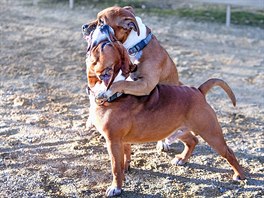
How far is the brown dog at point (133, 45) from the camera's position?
4117mm

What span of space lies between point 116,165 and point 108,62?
79 centimetres

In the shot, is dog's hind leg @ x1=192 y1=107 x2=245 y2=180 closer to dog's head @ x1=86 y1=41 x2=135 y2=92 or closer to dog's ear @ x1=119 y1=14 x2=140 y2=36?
dog's head @ x1=86 y1=41 x2=135 y2=92

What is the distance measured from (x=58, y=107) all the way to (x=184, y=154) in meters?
1.75

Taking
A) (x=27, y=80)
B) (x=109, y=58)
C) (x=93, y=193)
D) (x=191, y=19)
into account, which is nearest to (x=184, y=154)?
(x=93, y=193)

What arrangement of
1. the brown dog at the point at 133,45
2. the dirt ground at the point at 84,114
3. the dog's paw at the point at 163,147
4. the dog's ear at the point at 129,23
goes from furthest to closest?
the dog's paw at the point at 163,147
the dirt ground at the point at 84,114
the dog's ear at the point at 129,23
the brown dog at the point at 133,45

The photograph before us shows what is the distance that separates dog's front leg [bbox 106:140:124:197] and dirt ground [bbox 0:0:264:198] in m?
0.09

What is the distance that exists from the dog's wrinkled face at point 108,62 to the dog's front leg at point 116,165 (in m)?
0.44

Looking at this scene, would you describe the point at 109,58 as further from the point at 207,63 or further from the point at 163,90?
the point at 207,63

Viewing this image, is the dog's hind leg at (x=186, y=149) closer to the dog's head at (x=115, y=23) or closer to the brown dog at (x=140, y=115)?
the brown dog at (x=140, y=115)

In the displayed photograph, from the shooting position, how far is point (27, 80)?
23.2ft

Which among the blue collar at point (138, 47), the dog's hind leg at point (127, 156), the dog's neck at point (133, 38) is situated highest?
the dog's neck at point (133, 38)

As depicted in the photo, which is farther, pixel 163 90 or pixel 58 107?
pixel 58 107

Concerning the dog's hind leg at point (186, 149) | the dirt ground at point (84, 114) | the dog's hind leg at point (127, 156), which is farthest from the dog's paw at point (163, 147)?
the dog's hind leg at point (127, 156)

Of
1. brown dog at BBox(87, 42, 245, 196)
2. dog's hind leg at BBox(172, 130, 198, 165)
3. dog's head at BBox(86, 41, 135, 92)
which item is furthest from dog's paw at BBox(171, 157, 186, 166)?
dog's head at BBox(86, 41, 135, 92)
